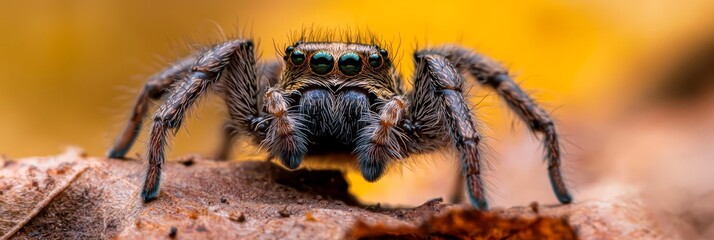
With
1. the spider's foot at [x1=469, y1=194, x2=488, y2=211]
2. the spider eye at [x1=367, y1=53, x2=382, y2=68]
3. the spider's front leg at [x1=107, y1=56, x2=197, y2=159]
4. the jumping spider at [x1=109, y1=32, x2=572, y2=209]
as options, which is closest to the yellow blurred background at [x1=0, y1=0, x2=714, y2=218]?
the spider's front leg at [x1=107, y1=56, x2=197, y2=159]

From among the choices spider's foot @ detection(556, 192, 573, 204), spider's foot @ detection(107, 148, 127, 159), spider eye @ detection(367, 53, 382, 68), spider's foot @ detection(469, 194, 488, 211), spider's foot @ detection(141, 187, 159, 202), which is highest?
spider eye @ detection(367, 53, 382, 68)

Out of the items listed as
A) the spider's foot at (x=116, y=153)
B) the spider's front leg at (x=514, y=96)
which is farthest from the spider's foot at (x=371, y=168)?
the spider's foot at (x=116, y=153)

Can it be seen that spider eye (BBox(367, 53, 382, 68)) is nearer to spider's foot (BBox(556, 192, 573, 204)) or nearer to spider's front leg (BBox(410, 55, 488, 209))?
spider's front leg (BBox(410, 55, 488, 209))

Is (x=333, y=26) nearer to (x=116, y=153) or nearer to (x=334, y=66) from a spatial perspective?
(x=116, y=153)

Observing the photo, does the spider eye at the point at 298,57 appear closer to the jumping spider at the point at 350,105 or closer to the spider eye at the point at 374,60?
the jumping spider at the point at 350,105

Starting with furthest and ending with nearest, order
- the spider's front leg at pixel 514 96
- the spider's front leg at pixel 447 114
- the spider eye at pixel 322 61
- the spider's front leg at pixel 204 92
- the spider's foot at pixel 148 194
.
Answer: the spider's front leg at pixel 514 96
the spider eye at pixel 322 61
the spider's front leg at pixel 204 92
the spider's front leg at pixel 447 114
the spider's foot at pixel 148 194

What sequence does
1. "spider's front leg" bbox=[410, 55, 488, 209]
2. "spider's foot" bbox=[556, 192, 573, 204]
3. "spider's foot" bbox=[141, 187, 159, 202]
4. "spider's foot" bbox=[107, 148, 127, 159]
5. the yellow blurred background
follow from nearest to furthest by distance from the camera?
1. "spider's foot" bbox=[141, 187, 159, 202]
2. "spider's front leg" bbox=[410, 55, 488, 209]
3. "spider's foot" bbox=[556, 192, 573, 204]
4. "spider's foot" bbox=[107, 148, 127, 159]
5. the yellow blurred background

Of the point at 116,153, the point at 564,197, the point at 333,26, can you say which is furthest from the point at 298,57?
the point at 333,26

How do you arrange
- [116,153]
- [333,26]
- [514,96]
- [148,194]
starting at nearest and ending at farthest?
[148,194]
[514,96]
[116,153]
[333,26]

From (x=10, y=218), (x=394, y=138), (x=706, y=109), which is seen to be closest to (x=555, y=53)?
(x=706, y=109)
